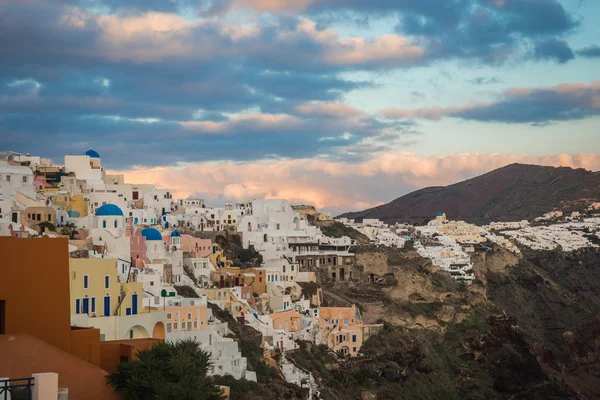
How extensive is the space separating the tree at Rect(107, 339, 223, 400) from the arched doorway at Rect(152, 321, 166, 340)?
54.7ft

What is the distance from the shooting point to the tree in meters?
19.6

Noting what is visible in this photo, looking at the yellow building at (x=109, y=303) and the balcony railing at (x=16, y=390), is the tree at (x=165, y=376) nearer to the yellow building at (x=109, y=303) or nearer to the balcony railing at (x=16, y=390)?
the balcony railing at (x=16, y=390)

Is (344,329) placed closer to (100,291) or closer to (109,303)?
(109,303)

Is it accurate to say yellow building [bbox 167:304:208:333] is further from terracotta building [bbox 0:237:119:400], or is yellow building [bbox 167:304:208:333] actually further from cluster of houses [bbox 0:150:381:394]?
→ terracotta building [bbox 0:237:119:400]

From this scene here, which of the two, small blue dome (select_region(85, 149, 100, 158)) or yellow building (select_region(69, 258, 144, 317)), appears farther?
small blue dome (select_region(85, 149, 100, 158))

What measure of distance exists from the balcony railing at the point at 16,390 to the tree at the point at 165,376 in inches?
118

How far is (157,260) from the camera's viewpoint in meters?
52.0

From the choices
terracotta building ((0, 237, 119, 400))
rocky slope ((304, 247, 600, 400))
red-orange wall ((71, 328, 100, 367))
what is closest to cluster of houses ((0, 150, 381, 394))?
rocky slope ((304, 247, 600, 400))

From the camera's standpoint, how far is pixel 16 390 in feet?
55.6

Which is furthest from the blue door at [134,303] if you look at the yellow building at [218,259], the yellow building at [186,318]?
the yellow building at [218,259]

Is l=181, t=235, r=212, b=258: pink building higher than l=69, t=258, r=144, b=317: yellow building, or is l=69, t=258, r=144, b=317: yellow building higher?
l=181, t=235, r=212, b=258: pink building

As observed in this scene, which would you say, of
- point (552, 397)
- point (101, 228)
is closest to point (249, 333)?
point (101, 228)

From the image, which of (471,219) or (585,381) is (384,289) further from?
(471,219)

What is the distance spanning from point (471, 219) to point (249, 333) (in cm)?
15180
